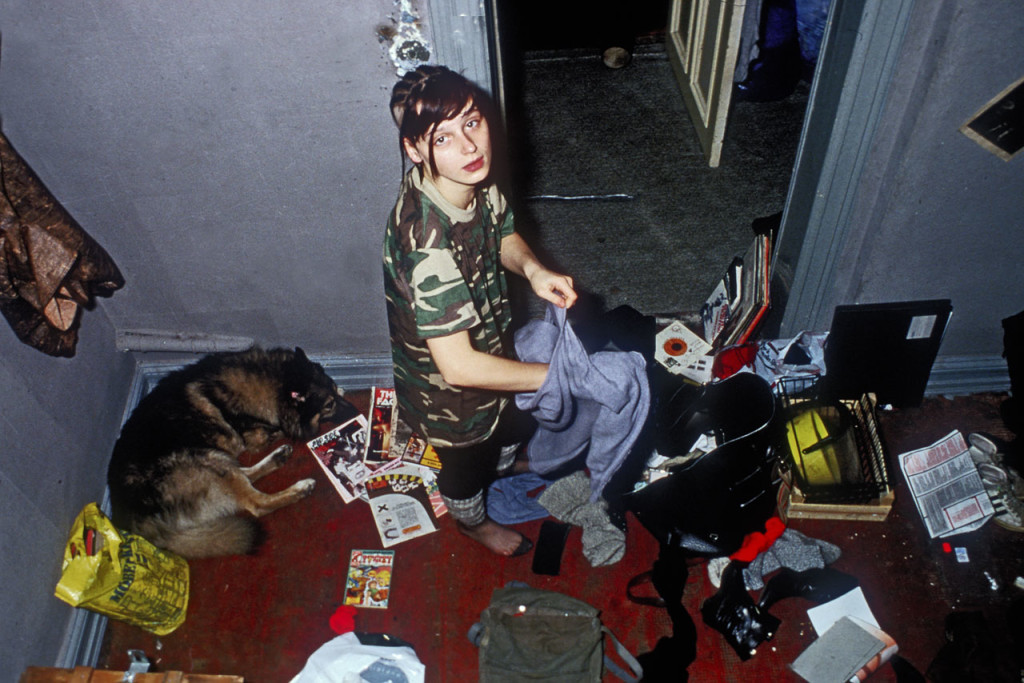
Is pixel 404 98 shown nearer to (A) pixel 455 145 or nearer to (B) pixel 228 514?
(A) pixel 455 145

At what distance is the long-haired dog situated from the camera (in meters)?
2.97

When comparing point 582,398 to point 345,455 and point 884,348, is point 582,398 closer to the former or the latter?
point 345,455

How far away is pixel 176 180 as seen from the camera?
2783 millimetres

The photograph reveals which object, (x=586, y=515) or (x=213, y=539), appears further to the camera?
(x=586, y=515)

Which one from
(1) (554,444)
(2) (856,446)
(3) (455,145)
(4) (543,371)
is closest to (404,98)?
(3) (455,145)

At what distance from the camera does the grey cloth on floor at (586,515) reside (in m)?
3.06

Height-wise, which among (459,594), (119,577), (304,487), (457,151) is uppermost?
(457,151)

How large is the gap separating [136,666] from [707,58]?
449 centimetres

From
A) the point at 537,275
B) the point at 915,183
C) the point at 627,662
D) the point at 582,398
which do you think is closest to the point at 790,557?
the point at 627,662

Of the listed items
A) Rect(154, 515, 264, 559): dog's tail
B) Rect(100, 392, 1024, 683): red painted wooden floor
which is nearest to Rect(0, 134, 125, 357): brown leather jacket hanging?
Rect(154, 515, 264, 559): dog's tail

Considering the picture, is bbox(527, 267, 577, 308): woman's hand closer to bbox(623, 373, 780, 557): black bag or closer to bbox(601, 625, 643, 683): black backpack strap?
bbox(623, 373, 780, 557): black bag

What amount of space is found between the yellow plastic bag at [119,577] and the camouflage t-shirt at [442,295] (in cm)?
124

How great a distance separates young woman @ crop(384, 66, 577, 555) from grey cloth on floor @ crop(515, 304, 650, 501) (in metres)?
0.08

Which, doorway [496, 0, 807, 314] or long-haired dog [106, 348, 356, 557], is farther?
doorway [496, 0, 807, 314]
